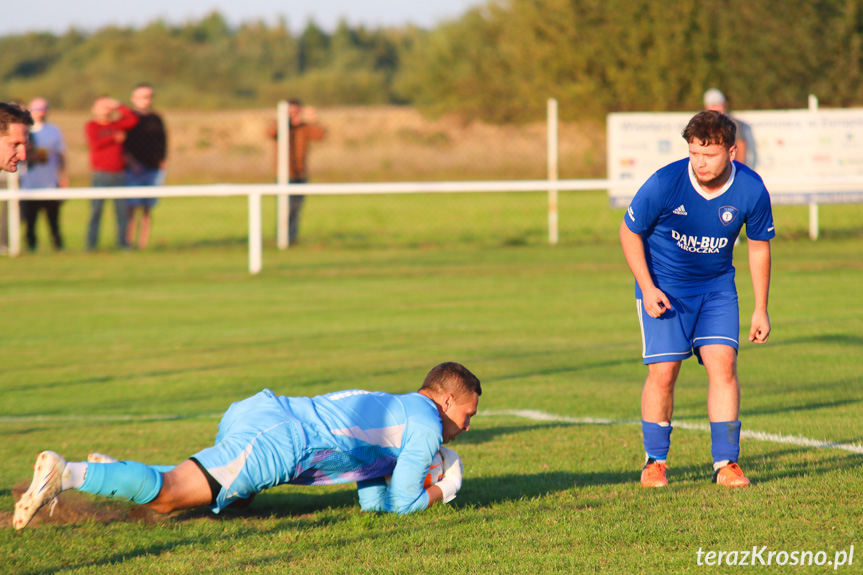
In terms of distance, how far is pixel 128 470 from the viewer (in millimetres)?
4320

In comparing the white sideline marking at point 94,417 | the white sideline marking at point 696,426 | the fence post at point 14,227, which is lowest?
the white sideline marking at point 94,417

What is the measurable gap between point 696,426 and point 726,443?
4.70ft

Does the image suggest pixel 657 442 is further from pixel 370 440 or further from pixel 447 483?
pixel 370 440

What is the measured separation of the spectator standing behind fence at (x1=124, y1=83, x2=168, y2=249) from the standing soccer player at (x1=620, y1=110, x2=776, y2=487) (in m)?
13.0

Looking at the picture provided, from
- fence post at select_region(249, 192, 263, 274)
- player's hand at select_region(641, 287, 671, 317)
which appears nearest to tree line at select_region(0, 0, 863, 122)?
fence post at select_region(249, 192, 263, 274)

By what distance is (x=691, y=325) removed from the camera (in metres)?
5.21

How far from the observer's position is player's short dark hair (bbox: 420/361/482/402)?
15.3 feet

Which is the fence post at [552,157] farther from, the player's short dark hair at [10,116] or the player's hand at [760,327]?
the player's short dark hair at [10,116]

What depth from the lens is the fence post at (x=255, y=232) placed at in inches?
564

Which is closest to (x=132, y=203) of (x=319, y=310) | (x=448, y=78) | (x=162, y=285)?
(x=162, y=285)

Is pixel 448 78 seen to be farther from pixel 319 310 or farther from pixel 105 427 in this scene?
pixel 105 427

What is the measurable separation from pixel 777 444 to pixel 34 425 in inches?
182

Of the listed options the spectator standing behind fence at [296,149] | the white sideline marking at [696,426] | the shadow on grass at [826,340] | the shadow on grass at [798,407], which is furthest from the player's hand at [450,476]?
the spectator standing behind fence at [296,149]

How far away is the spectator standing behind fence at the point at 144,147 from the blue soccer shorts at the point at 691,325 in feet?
43.3
